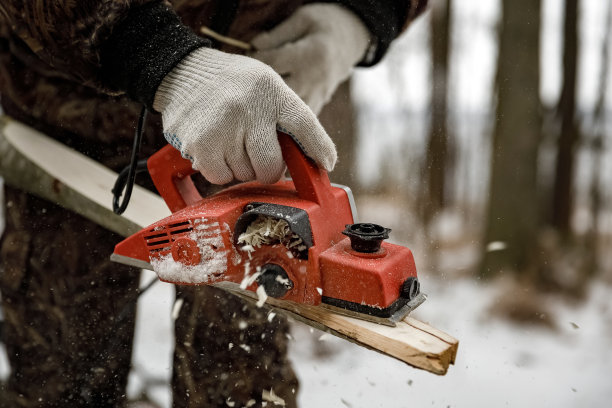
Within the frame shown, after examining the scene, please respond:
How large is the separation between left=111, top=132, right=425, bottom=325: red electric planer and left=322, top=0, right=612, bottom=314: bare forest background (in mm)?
3007

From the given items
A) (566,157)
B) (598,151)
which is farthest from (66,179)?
(598,151)

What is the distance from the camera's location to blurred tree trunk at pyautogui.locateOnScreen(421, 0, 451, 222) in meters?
6.13

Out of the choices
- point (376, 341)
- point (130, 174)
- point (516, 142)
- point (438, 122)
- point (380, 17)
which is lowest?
point (438, 122)

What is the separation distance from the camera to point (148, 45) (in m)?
1.39

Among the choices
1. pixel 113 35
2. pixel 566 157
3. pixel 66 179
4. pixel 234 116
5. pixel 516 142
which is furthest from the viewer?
pixel 566 157

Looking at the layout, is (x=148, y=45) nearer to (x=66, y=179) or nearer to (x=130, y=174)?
(x=130, y=174)

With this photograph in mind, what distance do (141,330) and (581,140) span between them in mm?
5220

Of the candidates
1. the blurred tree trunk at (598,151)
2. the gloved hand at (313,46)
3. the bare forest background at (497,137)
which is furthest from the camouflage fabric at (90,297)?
the blurred tree trunk at (598,151)

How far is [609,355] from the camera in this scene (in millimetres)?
4031

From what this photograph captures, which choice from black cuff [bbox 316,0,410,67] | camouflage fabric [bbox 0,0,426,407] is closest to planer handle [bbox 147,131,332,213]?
camouflage fabric [bbox 0,0,426,407]

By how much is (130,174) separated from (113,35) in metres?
0.45

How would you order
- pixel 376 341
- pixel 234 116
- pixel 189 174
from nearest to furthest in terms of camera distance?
1. pixel 376 341
2. pixel 234 116
3. pixel 189 174

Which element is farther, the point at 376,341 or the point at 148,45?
the point at 148,45

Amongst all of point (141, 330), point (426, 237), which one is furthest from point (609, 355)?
Answer: point (141, 330)
